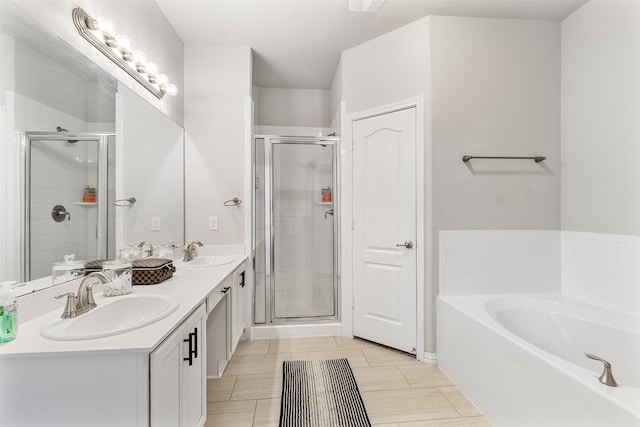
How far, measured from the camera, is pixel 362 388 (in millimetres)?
1849

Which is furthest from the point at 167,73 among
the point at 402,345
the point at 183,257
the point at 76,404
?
the point at 402,345

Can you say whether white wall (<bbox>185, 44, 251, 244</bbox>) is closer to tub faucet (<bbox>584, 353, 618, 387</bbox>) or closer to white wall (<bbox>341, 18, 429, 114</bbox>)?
white wall (<bbox>341, 18, 429, 114</bbox>)

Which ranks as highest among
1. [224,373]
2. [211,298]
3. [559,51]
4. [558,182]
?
[559,51]

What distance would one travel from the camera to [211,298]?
62.0 inches

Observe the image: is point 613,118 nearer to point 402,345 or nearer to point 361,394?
point 402,345

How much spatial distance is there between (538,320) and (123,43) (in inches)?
127

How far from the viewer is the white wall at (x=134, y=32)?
120 centimetres

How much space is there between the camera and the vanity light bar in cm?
135

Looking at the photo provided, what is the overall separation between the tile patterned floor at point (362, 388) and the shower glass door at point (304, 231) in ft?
1.27

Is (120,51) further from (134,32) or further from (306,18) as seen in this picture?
(306,18)

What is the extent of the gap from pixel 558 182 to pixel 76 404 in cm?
311

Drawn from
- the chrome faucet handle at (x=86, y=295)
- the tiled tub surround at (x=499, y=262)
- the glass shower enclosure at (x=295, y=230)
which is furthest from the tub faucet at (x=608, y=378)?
the chrome faucet handle at (x=86, y=295)

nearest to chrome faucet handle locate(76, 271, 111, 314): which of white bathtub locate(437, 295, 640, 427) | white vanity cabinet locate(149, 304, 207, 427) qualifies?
white vanity cabinet locate(149, 304, 207, 427)

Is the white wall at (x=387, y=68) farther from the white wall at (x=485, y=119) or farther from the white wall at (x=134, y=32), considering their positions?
the white wall at (x=134, y=32)
